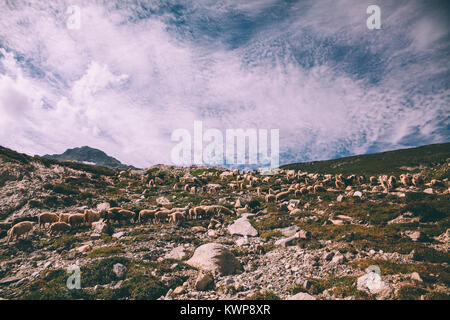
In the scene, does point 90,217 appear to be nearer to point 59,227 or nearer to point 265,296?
point 59,227

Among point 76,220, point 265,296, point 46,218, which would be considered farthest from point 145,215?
point 265,296

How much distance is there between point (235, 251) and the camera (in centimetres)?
1422

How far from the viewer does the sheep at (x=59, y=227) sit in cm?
1760

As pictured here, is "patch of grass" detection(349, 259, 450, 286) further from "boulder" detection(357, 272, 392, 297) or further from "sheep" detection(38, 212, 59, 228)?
"sheep" detection(38, 212, 59, 228)

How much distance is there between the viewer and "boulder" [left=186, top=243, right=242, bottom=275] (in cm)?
1177

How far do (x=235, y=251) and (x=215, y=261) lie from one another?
2.56 meters

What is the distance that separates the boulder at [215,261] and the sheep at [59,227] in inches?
479

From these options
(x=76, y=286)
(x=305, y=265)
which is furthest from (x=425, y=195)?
(x=76, y=286)

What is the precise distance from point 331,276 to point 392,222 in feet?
36.5

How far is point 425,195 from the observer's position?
2288 cm

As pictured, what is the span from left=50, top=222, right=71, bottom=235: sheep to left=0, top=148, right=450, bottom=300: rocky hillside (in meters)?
0.26

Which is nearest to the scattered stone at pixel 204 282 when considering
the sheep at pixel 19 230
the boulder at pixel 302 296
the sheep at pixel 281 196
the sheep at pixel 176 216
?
the boulder at pixel 302 296

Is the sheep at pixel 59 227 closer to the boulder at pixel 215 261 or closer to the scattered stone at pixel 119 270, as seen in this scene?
the scattered stone at pixel 119 270

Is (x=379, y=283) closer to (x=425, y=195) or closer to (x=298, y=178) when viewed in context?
(x=425, y=195)
